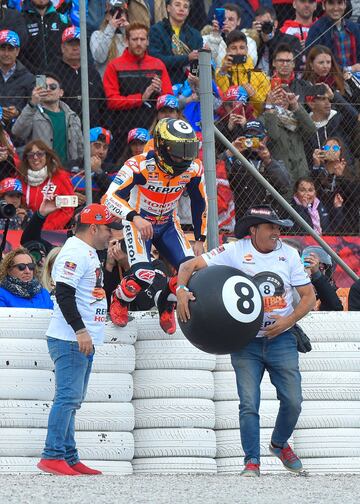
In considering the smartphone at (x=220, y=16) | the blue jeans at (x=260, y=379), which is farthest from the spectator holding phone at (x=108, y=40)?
the blue jeans at (x=260, y=379)

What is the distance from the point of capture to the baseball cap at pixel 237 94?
10.2 m

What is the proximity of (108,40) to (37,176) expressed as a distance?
2.25m

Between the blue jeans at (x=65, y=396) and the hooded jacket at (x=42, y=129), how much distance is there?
3.02 m

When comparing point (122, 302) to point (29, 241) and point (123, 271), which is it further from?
point (29, 241)

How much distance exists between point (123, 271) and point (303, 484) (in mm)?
2744

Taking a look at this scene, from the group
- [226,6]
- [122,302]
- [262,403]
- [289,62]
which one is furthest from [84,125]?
[226,6]

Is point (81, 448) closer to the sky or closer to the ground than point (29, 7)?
closer to the ground

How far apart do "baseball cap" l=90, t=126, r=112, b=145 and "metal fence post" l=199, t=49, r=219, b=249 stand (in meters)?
1.89

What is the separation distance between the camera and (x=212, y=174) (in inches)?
315

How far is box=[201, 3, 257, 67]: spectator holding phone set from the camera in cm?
1140

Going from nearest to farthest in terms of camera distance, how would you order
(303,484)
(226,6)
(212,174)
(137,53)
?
1. (303,484)
2. (212,174)
3. (137,53)
4. (226,6)

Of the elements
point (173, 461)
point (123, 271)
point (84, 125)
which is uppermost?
point (84, 125)

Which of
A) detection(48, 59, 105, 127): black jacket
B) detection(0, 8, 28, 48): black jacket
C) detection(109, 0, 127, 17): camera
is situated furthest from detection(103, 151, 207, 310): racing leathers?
detection(109, 0, 127, 17): camera

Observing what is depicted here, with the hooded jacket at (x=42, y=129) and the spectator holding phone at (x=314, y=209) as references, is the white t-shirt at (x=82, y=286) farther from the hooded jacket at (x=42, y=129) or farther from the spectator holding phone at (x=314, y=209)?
the spectator holding phone at (x=314, y=209)
